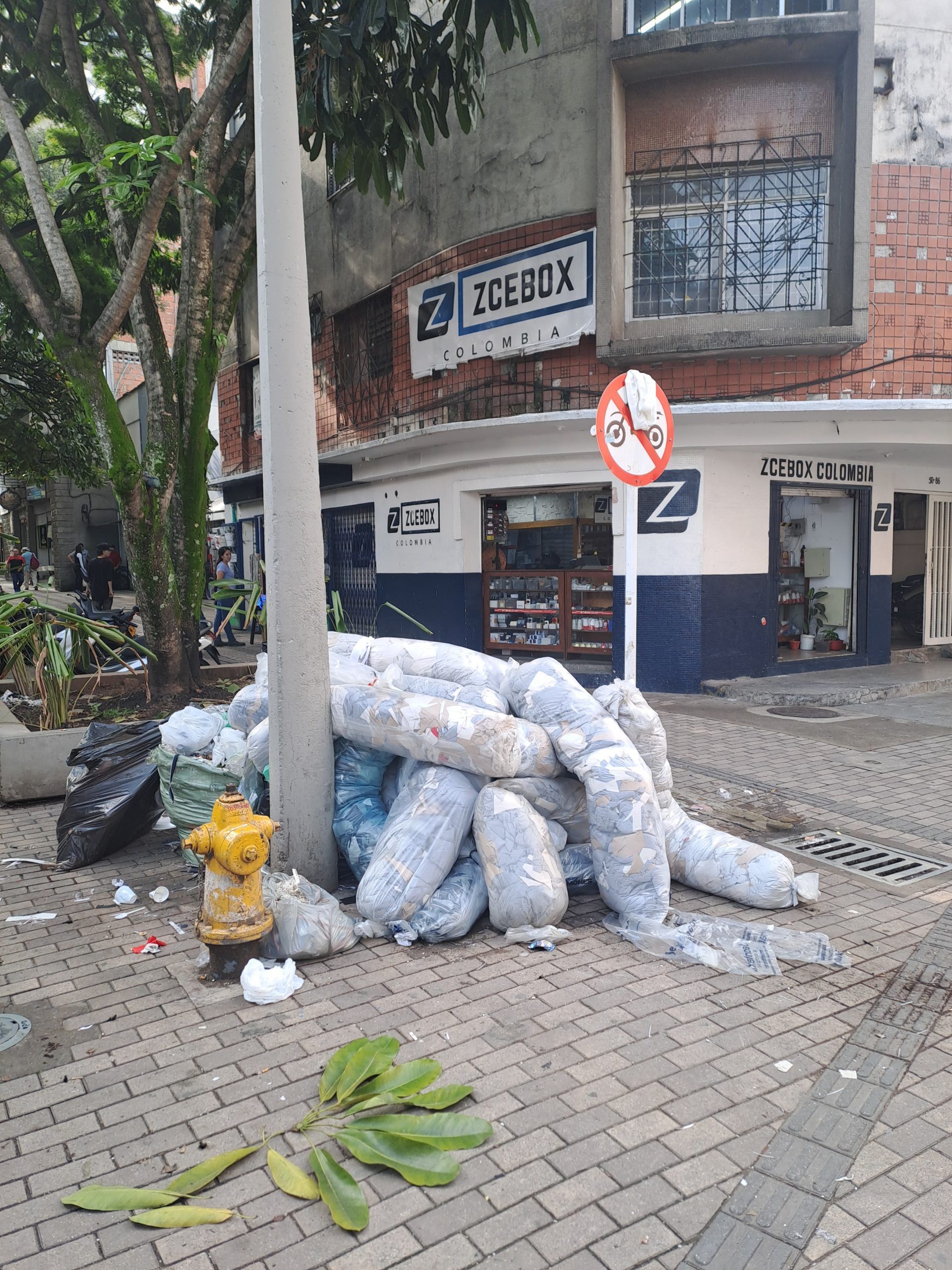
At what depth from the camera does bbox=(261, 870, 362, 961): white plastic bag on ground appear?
365 cm

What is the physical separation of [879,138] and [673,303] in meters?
2.70

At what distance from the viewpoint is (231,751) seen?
495 centimetres

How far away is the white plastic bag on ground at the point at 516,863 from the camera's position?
3.81 meters

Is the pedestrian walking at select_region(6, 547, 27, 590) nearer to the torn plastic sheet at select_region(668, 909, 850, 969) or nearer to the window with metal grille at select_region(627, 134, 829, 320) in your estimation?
the window with metal grille at select_region(627, 134, 829, 320)

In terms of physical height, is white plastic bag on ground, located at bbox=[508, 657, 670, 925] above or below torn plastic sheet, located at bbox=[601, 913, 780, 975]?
above

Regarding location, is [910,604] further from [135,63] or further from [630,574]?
[135,63]

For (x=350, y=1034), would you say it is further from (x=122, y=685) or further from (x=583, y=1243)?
(x=122, y=685)

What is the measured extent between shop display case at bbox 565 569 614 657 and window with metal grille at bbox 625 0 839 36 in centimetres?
599

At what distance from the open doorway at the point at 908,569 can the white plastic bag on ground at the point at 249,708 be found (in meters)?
10.5

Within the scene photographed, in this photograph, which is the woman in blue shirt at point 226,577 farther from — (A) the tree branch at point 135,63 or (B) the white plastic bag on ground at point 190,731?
(B) the white plastic bag on ground at point 190,731

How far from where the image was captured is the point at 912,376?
9.62m

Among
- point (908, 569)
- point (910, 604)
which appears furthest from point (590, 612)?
point (908, 569)

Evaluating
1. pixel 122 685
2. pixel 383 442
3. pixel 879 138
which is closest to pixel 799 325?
pixel 879 138

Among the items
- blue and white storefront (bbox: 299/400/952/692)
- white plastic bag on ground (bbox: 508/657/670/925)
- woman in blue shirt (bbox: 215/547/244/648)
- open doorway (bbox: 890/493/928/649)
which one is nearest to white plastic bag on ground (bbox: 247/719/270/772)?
white plastic bag on ground (bbox: 508/657/670/925)
